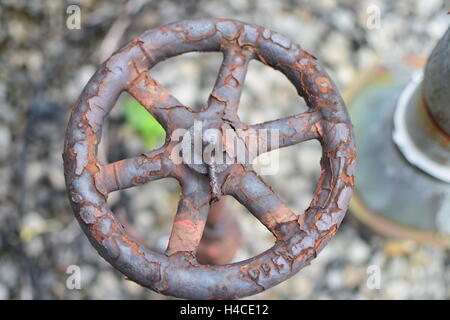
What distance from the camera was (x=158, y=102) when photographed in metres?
0.85

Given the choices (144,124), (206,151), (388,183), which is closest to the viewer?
(206,151)

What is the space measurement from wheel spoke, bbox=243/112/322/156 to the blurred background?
63 centimetres

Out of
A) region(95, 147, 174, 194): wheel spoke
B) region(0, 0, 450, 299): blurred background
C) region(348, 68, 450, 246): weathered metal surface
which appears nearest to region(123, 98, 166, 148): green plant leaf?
region(0, 0, 450, 299): blurred background

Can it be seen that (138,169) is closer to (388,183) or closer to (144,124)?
(144,124)

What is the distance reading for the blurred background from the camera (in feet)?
4.83

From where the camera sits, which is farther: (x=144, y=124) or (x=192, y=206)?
(x=144, y=124)

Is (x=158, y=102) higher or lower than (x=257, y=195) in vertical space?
higher

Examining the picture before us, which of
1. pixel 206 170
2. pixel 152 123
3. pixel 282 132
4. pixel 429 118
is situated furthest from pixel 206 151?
pixel 152 123

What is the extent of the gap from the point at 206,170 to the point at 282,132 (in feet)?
0.46

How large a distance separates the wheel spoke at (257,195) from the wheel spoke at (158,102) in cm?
12

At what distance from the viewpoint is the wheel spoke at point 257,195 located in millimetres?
812

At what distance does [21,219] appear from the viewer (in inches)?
59.6

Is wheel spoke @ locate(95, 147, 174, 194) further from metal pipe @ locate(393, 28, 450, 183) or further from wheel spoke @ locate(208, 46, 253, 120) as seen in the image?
metal pipe @ locate(393, 28, 450, 183)

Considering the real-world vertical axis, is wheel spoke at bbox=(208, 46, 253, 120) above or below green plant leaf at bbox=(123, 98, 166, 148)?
below
